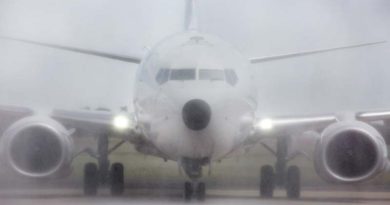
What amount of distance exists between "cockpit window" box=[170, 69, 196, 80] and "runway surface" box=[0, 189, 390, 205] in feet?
8.11

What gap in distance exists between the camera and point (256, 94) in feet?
79.3

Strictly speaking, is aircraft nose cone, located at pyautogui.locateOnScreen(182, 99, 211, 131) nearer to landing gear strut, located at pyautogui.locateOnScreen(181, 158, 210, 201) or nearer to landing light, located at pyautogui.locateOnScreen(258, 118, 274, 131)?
landing gear strut, located at pyautogui.locateOnScreen(181, 158, 210, 201)

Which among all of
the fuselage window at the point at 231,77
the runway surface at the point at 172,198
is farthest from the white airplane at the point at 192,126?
the runway surface at the point at 172,198

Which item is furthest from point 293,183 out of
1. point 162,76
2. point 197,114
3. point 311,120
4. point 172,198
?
point 197,114

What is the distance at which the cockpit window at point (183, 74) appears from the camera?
21.8 metres

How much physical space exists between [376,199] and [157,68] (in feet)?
18.7

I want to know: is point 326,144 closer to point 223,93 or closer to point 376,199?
point 376,199

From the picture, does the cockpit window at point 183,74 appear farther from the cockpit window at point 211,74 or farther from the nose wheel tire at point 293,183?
the nose wheel tire at point 293,183

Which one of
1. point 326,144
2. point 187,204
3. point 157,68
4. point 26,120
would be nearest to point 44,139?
point 26,120

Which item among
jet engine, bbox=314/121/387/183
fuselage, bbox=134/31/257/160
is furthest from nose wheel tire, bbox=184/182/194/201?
jet engine, bbox=314/121/387/183

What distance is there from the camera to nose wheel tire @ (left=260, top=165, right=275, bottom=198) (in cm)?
2656

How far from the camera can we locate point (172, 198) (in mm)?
23578

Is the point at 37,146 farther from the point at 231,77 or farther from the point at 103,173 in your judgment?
the point at 231,77

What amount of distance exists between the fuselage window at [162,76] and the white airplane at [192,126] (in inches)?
1.5
